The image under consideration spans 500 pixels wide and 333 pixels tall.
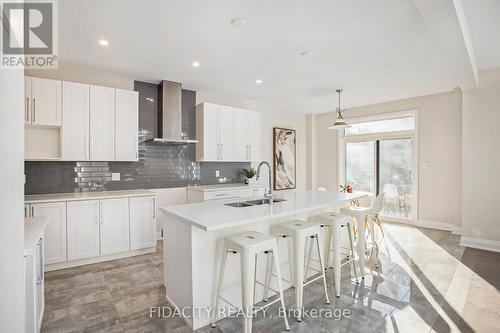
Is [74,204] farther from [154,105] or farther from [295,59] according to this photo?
[295,59]

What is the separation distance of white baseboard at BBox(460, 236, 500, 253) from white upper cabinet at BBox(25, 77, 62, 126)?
6.27 meters

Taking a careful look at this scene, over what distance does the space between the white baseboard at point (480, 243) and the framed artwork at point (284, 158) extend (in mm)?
3531

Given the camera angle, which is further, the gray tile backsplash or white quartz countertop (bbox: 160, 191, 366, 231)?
the gray tile backsplash

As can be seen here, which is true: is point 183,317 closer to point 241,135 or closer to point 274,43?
point 274,43

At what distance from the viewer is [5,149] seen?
48.1 inches

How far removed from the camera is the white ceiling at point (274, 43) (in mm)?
2330

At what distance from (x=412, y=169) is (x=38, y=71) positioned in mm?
6706

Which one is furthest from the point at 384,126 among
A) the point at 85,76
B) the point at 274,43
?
the point at 85,76

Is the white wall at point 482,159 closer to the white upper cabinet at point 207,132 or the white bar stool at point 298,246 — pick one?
the white bar stool at point 298,246

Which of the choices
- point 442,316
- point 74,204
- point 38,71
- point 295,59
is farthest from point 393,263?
point 38,71

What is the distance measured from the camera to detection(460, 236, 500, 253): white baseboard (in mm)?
3998

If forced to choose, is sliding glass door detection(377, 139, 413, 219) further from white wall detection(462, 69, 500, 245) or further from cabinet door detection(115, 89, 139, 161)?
cabinet door detection(115, 89, 139, 161)

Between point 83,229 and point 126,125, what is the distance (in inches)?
61.9

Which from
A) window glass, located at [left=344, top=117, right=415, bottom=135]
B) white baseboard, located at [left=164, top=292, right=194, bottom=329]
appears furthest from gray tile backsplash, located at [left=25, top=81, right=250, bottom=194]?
window glass, located at [left=344, top=117, right=415, bottom=135]
